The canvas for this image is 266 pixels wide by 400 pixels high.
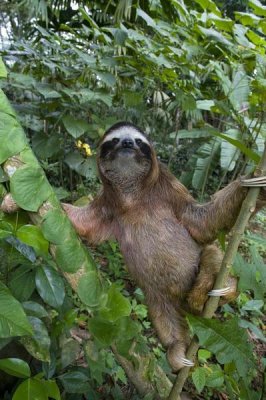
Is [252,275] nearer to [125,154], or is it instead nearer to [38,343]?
[38,343]

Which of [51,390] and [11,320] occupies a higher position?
[11,320]

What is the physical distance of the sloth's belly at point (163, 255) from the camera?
9.16ft

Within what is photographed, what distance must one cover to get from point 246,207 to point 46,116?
121 inches

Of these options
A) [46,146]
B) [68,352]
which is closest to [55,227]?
[68,352]

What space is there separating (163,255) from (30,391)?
1.42 metres

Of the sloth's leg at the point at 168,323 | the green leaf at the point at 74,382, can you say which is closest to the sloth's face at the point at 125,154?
the sloth's leg at the point at 168,323

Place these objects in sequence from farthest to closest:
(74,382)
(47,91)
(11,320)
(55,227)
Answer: (47,91) < (74,382) < (55,227) < (11,320)

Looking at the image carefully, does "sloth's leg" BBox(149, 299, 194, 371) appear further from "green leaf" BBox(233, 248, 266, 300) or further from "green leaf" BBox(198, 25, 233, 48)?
"green leaf" BBox(198, 25, 233, 48)

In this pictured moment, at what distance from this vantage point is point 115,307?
A: 1.64 m

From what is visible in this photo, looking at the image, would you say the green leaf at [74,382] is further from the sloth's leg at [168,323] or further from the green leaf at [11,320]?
the green leaf at [11,320]

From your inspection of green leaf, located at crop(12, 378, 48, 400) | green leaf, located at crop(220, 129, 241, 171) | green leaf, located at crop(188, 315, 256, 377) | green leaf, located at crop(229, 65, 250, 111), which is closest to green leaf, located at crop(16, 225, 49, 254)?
green leaf, located at crop(12, 378, 48, 400)

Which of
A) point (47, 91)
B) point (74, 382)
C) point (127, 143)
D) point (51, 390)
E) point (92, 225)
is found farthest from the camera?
point (47, 91)

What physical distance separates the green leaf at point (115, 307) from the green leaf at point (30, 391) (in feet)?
1.38

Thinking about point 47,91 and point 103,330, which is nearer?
point 103,330
